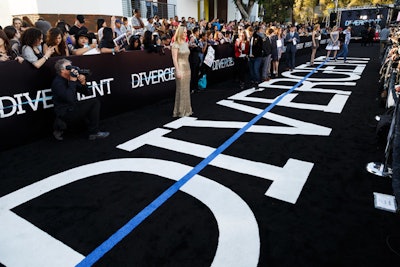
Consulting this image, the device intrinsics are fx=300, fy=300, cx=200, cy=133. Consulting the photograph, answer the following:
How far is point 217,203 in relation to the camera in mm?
3266

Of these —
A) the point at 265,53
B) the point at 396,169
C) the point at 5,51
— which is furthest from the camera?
the point at 265,53

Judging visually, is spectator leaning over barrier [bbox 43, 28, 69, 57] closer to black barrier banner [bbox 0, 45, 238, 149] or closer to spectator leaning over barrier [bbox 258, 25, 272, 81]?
black barrier banner [bbox 0, 45, 238, 149]

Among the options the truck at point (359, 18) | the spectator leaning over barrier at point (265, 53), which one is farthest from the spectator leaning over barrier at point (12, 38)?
the truck at point (359, 18)

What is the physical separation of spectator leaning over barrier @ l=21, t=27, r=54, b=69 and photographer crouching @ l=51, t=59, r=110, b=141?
0.99ft

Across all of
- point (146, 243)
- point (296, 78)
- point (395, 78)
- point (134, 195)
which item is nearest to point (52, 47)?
point (134, 195)

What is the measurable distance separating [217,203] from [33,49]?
13.7 ft

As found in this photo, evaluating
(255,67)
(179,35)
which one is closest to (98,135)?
(179,35)

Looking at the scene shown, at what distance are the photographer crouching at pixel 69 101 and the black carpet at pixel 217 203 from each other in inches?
13.1

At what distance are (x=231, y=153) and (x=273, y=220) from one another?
1705mm

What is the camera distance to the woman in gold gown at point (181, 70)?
6.07 meters

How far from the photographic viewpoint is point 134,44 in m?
7.43

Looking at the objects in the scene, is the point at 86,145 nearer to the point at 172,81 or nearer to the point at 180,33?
the point at 180,33

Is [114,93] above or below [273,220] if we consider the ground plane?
above

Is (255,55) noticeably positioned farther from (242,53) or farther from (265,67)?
(265,67)
